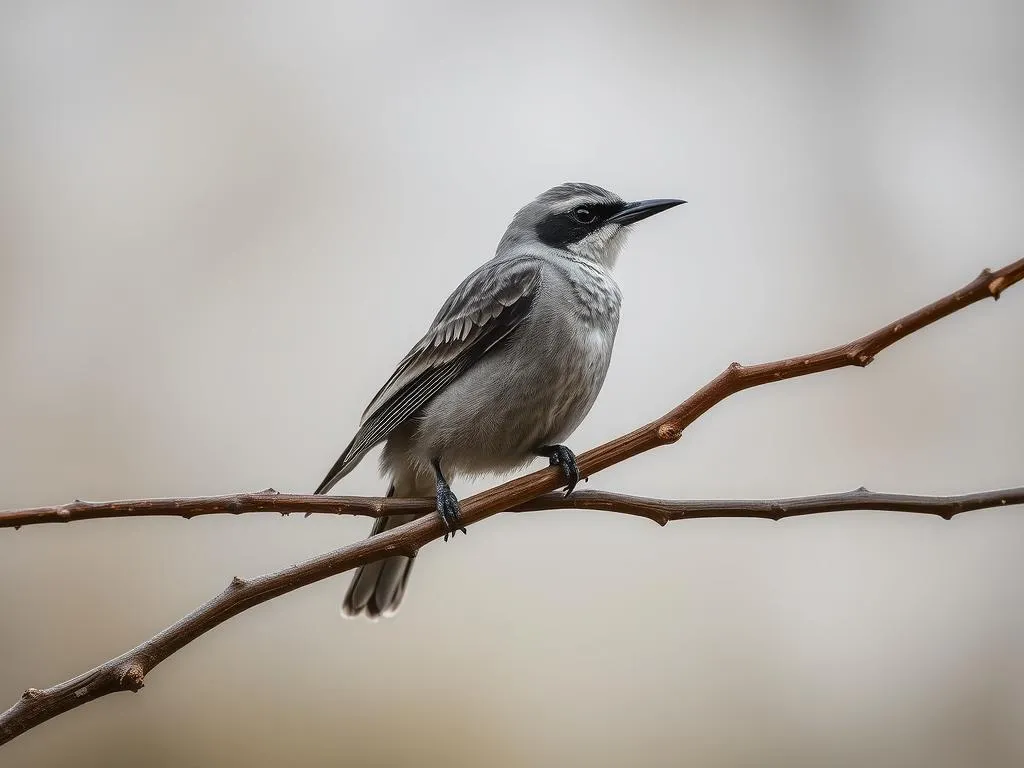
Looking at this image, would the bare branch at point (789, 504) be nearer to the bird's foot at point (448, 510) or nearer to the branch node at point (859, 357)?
the branch node at point (859, 357)

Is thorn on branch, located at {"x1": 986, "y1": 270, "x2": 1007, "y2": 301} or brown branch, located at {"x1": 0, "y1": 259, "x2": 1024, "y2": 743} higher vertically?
thorn on branch, located at {"x1": 986, "y1": 270, "x2": 1007, "y2": 301}

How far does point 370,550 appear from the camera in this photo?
1854 mm

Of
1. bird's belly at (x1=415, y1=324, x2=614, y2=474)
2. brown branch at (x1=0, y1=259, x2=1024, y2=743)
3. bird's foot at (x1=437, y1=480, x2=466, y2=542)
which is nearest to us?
brown branch at (x1=0, y1=259, x2=1024, y2=743)

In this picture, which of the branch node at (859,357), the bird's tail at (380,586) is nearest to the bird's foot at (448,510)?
the bird's tail at (380,586)

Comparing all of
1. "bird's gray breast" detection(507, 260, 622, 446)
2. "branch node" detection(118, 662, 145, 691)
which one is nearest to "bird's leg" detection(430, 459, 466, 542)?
"bird's gray breast" detection(507, 260, 622, 446)

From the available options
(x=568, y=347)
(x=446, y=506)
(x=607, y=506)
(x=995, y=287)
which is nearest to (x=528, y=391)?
(x=568, y=347)

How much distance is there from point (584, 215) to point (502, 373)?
2.58 ft

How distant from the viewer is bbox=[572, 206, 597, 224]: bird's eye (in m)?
3.34

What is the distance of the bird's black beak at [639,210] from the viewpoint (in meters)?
3.08

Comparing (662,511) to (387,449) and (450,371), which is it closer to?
(450,371)

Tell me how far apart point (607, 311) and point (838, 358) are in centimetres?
140

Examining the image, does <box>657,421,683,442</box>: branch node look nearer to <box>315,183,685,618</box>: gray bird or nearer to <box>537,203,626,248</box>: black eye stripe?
<box>315,183,685,618</box>: gray bird

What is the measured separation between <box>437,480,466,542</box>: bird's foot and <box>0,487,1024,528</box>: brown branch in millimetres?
317

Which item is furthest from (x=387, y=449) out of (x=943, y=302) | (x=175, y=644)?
(x=943, y=302)
